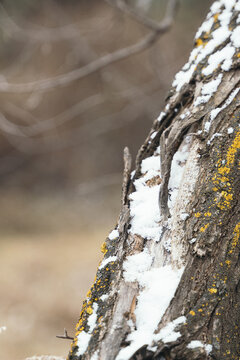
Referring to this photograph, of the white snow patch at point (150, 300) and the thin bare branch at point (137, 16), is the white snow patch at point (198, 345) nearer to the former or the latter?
the white snow patch at point (150, 300)

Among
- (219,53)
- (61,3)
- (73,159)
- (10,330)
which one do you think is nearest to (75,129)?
(73,159)

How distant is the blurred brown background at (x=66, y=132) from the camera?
4.70 metres

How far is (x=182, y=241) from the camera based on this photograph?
997mm

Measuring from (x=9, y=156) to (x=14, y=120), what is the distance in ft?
2.47

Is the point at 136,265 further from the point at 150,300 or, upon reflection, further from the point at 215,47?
the point at 215,47

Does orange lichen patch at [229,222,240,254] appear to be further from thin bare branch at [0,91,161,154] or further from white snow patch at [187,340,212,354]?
thin bare branch at [0,91,161,154]

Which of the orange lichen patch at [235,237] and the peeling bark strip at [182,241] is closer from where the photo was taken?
the peeling bark strip at [182,241]

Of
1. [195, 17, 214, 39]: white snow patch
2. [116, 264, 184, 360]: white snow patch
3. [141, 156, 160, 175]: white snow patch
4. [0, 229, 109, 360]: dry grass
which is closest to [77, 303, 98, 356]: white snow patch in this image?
[116, 264, 184, 360]: white snow patch

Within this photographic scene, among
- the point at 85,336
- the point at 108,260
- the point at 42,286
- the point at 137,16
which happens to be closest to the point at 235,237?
the point at 108,260

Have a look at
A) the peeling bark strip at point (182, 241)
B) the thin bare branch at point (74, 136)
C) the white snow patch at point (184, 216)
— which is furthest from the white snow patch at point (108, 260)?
the thin bare branch at point (74, 136)

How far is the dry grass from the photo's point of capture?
136 inches

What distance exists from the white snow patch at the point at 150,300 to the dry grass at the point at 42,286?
94.1 inches

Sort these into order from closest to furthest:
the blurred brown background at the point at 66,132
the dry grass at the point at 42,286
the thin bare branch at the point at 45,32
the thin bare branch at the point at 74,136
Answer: the dry grass at the point at 42,286 < the thin bare branch at the point at 45,32 < the blurred brown background at the point at 66,132 < the thin bare branch at the point at 74,136

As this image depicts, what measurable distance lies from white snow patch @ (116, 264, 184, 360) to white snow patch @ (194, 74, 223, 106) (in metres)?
0.57
